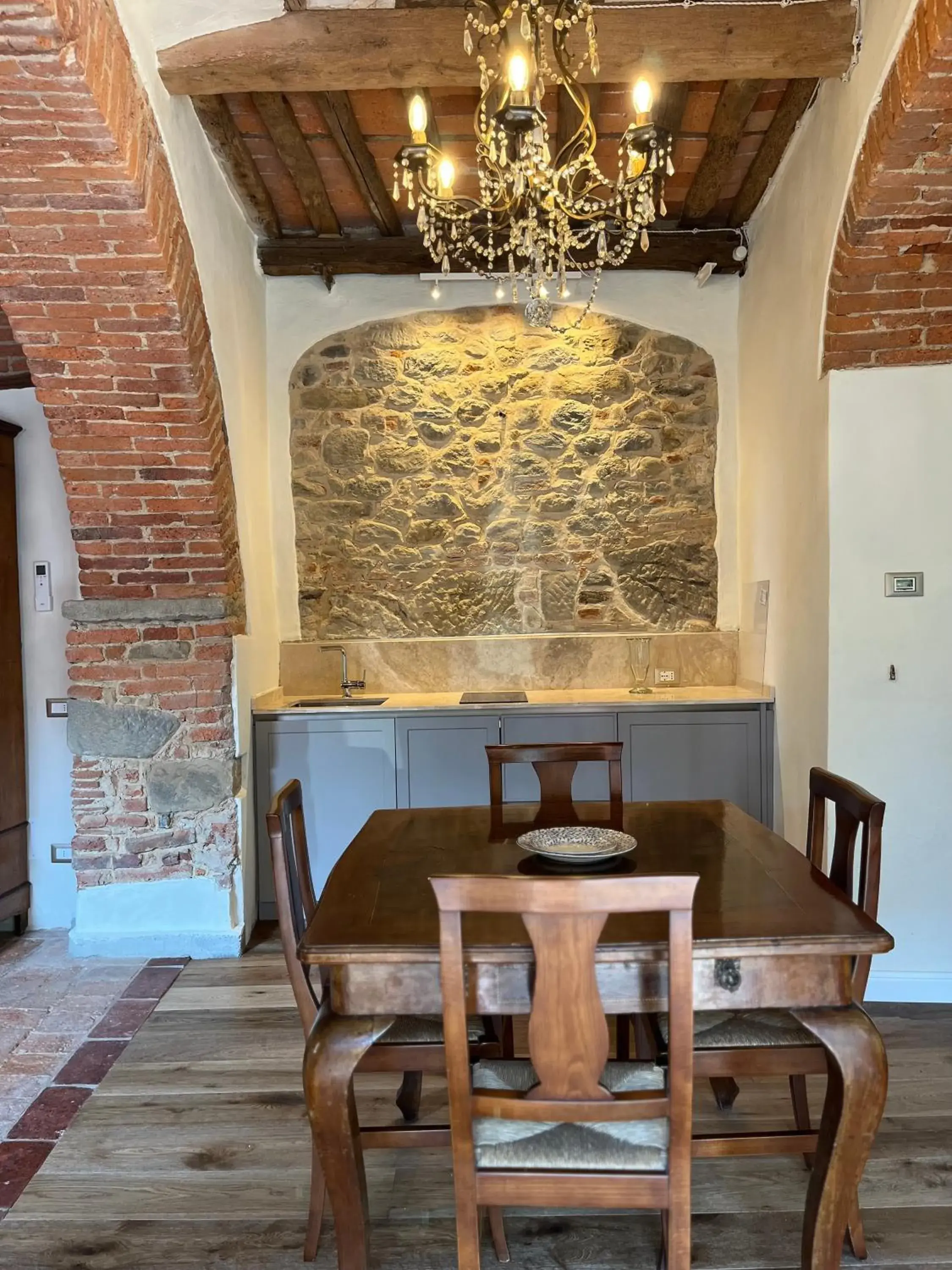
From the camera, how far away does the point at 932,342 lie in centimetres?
299

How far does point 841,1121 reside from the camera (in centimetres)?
155

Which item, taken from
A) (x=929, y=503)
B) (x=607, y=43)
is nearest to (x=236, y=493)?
(x=607, y=43)

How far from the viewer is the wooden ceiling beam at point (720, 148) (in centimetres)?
311

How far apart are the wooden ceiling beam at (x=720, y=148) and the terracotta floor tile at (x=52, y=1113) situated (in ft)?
12.6

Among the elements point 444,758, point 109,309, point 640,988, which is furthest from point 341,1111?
point 109,309

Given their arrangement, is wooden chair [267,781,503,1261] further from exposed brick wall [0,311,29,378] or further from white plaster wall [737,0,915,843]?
exposed brick wall [0,311,29,378]

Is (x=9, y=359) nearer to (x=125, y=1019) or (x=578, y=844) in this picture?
(x=125, y=1019)

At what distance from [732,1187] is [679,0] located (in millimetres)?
3282

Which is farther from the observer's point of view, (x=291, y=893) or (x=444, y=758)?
(x=444, y=758)

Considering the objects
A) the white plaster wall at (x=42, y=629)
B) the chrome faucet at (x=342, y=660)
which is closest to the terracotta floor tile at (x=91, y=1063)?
the white plaster wall at (x=42, y=629)

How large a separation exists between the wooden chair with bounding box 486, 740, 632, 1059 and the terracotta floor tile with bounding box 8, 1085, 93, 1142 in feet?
4.70

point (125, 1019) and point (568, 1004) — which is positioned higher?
point (568, 1004)

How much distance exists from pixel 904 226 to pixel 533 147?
139cm

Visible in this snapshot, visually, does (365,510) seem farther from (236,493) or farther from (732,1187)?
(732,1187)
